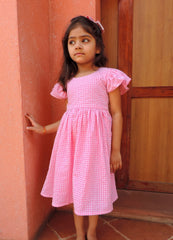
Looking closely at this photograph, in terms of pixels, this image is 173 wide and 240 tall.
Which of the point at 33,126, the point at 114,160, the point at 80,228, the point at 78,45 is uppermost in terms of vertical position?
→ the point at 78,45

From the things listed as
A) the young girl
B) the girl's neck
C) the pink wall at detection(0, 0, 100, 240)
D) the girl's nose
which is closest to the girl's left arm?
the young girl

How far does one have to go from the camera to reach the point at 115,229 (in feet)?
5.46

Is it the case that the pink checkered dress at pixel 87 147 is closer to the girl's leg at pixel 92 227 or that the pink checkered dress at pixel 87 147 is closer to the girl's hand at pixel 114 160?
the girl's hand at pixel 114 160

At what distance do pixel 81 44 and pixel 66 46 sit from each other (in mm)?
225

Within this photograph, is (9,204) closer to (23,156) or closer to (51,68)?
(23,156)

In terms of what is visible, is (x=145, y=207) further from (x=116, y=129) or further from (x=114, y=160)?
(x=116, y=129)

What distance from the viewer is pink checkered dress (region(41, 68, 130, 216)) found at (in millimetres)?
1284

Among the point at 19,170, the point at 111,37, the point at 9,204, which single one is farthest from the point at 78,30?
the point at 9,204

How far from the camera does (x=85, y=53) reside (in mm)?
1325

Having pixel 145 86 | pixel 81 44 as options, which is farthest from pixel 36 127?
pixel 145 86

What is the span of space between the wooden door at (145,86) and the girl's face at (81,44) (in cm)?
69

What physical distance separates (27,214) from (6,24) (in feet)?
4.45

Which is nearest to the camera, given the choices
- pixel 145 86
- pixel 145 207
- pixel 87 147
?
pixel 87 147

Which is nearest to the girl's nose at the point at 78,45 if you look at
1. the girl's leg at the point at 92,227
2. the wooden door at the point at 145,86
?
the wooden door at the point at 145,86
